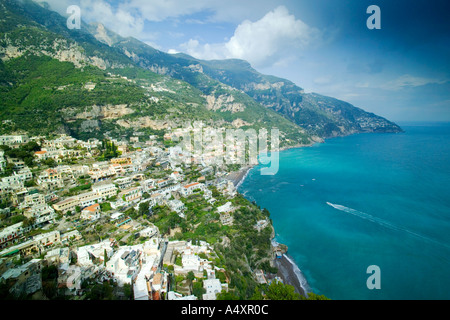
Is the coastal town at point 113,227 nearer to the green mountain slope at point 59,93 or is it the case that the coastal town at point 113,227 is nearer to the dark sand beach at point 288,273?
the dark sand beach at point 288,273

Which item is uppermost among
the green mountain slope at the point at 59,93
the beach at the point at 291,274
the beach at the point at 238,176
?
the green mountain slope at the point at 59,93

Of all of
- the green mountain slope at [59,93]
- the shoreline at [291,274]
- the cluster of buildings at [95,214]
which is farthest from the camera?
the green mountain slope at [59,93]

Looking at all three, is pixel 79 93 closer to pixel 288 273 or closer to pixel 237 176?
pixel 237 176

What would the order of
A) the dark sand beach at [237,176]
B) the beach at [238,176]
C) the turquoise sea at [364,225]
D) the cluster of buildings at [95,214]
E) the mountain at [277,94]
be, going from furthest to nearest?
the mountain at [277,94] < the dark sand beach at [237,176] < the beach at [238,176] < the turquoise sea at [364,225] < the cluster of buildings at [95,214]

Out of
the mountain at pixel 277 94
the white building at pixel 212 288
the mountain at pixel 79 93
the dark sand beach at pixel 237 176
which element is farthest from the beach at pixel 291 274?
the mountain at pixel 277 94

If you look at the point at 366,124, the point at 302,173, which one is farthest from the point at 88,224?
the point at 366,124

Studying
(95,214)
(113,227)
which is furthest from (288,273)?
(95,214)

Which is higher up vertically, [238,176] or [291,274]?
[238,176]
